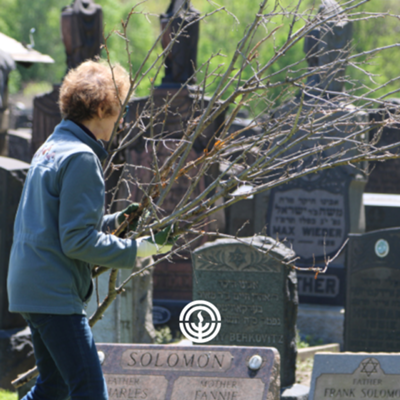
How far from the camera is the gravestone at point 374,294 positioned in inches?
244

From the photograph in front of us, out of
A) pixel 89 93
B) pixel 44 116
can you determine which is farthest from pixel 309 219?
pixel 89 93

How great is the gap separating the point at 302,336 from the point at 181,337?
133 cm

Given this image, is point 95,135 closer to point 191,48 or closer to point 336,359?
point 336,359

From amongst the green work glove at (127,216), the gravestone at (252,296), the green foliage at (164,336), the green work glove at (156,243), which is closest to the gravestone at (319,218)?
the green foliage at (164,336)

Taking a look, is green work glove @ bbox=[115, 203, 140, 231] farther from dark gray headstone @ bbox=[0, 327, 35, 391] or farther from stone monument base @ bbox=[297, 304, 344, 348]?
stone monument base @ bbox=[297, 304, 344, 348]

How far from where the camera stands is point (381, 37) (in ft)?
111

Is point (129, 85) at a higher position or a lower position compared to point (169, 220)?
higher

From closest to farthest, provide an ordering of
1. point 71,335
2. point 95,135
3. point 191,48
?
point 71,335, point 95,135, point 191,48

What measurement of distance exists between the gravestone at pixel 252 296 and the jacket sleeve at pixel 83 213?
2960 millimetres

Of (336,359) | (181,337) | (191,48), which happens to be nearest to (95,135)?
(336,359)

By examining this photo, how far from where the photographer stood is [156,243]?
2574 mm

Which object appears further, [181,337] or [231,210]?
[231,210]

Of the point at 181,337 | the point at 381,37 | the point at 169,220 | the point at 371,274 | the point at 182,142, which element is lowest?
the point at 181,337
